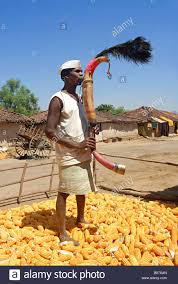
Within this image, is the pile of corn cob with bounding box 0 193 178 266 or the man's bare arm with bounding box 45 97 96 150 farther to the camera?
the man's bare arm with bounding box 45 97 96 150

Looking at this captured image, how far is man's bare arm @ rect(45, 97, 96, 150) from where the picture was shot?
353 centimetres

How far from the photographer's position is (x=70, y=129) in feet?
12.0

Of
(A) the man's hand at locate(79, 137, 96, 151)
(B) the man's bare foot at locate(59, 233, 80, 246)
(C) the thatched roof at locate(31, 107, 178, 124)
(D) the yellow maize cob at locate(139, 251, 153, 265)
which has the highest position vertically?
(C) the thatched roof at locate(31, 107, 178, 124)

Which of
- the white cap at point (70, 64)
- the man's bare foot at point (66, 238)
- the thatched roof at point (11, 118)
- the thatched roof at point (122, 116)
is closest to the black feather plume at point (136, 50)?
the white cap at point (70, 64)

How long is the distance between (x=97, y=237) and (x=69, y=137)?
1196 mm

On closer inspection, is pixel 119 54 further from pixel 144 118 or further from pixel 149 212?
pixel 144 118

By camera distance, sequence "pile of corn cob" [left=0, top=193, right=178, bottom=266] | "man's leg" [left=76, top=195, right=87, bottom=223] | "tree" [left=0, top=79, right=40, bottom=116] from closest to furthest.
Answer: "pile of corn cob" [left=0, top=193, right=178, bottom=266] → "man's leg" [left=76, top=195, right=87, bottom=223] → "tree" [left=0, top=79, right=40, bottom=116]

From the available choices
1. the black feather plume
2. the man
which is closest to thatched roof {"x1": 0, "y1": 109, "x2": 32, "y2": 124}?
the black feather plume

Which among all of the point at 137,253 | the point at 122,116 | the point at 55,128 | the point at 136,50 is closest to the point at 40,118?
the point at 122,116

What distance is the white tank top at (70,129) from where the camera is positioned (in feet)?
11.9

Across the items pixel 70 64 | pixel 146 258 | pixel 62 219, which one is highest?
pixel 70 64

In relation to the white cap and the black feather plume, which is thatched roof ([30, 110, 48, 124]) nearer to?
the black feather plume

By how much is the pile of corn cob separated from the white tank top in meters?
0.92

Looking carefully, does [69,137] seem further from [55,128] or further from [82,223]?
[82,223]
